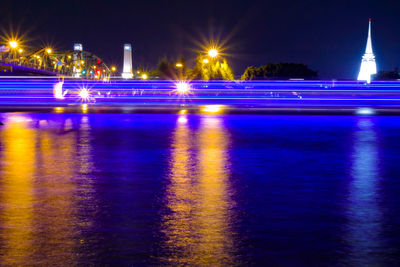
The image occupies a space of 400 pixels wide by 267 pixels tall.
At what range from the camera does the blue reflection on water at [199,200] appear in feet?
17.9

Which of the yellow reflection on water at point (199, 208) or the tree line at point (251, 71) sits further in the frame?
the tree line at point (251, 71)

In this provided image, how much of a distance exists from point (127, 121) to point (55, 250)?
16469mm

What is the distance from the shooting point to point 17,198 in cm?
791

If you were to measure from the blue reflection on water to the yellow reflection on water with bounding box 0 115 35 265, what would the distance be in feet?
0.06

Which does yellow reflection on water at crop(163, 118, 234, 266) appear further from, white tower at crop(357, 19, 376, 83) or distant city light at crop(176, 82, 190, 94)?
white tower at crop(357, 19, 376, 83)

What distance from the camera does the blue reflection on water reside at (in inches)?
214

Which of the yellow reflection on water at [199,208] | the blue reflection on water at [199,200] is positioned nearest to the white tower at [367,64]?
the blue reflection on water at [199,200]

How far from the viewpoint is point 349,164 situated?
11.2 m

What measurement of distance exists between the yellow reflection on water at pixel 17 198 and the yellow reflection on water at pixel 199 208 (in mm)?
1235

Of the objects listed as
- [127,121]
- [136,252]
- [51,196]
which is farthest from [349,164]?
[127,121]

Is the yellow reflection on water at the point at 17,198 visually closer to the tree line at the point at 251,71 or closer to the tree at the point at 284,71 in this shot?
the tree line at the point at 251,71

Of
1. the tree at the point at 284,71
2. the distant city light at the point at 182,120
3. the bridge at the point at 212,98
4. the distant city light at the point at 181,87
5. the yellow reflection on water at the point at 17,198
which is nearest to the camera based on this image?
the yellow reflection on water at the point at 17,198

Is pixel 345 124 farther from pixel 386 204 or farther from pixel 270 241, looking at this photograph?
pixel 270 241

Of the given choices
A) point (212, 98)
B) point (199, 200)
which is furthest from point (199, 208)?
point (212, 98)
